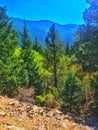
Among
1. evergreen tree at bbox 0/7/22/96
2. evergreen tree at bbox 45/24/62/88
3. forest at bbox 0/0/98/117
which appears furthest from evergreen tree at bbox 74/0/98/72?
evergreen tree at bbox 45/24/62/88

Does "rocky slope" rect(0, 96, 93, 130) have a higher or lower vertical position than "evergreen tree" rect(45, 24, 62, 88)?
lower

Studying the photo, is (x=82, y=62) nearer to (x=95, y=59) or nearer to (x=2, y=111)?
Result: (x=95, y=59)

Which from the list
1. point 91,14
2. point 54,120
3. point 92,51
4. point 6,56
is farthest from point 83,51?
point 6,56

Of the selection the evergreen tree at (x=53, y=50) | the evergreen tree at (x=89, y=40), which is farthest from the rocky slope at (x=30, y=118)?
the evergreen tree at (x=53, y=50)

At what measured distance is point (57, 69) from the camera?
48.2 metres

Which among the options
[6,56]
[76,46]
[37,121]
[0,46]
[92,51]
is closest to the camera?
[37,121]

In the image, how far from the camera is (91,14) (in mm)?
23469

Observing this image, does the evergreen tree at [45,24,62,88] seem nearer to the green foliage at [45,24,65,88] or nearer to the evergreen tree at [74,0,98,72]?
the green foliage at [45,24,65,88]

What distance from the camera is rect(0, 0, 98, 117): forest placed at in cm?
2352

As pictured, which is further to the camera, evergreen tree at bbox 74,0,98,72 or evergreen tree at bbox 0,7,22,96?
evergreen tree at bbox 0,7,22,96

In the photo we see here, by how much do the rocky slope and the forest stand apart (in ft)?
31.9

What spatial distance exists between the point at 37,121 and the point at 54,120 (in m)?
0.89

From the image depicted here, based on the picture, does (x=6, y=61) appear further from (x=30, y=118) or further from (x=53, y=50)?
(x=30, y=118)

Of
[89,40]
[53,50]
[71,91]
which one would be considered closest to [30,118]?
[89,40]
